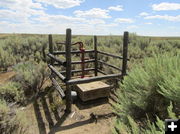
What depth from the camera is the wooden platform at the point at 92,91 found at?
445cm

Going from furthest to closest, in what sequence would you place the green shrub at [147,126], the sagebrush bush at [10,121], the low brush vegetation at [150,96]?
the sagebrush bush at [10,121] → the low brush vegetation at [150,96] → the green shrub at [147,126]

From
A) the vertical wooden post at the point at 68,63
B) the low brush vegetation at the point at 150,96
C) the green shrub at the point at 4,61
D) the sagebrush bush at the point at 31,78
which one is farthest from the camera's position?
the green shrub at the point at 4,61

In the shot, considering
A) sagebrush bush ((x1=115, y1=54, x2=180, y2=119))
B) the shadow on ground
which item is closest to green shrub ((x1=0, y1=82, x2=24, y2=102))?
the shadow on ground

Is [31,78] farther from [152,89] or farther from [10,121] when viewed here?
[152,89]

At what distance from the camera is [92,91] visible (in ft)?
14.8

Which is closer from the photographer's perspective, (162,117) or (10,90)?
(162,117)

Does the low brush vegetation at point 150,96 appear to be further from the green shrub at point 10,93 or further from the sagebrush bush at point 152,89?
the green shrub at point 10,93

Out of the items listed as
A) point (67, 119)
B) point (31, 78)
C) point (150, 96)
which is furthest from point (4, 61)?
point (150, 96)

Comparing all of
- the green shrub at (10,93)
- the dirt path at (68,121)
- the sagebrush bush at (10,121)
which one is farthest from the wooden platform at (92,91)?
the sagebrush bush at (10,121)

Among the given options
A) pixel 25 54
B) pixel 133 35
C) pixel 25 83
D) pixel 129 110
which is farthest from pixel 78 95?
pixel 133 35

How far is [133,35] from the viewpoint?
13016 millimetres

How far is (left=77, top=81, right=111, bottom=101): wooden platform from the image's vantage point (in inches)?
175

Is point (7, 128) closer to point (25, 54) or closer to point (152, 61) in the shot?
point (152, 61)

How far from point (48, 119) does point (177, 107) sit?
2.99 meters
